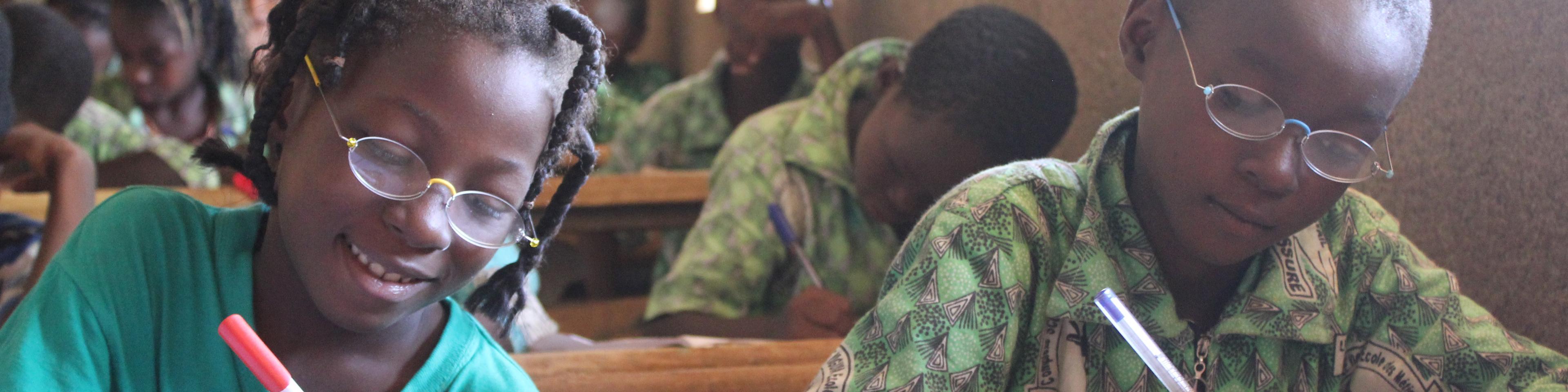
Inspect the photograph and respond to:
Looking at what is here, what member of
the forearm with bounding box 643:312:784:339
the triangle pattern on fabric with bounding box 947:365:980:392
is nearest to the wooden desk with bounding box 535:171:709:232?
the forearm with bounding box 643:312:784:339

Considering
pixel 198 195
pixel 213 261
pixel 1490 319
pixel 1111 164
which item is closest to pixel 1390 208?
pixel 1490 319

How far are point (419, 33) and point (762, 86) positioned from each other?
259 centimetres

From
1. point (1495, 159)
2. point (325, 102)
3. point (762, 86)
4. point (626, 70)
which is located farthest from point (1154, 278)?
point (626, 70)

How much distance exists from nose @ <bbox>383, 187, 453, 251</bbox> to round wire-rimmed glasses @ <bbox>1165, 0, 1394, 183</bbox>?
73 cm

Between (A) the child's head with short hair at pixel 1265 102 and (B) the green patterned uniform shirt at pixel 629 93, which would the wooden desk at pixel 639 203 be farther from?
(A) the child's head with short hair at pixel 1265 102

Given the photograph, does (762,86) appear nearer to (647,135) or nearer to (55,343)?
(647,135)

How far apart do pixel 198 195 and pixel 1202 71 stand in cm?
206

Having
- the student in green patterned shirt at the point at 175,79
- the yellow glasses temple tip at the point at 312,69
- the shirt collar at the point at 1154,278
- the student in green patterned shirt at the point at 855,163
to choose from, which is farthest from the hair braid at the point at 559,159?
the student in green patterned shirt at the point at 175,79

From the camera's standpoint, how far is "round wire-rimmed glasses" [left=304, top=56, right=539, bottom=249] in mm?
1100

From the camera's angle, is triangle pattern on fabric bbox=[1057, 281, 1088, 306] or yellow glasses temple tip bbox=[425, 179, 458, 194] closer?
yellow glasses temple tip bbox=[425, 179, 458, 194]

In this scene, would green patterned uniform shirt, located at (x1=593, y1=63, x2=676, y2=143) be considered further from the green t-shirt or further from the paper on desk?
the green t-shirt

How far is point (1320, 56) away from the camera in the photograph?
1.12 m

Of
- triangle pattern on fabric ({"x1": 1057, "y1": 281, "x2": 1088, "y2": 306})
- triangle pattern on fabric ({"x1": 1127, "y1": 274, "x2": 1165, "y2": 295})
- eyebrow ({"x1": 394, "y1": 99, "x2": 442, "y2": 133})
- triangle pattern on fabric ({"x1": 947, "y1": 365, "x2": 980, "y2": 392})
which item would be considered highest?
eyebrow ({"x1": 394, "y1": 99, "x2": 442, "y2": 133})

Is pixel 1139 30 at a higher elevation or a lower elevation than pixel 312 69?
higher
